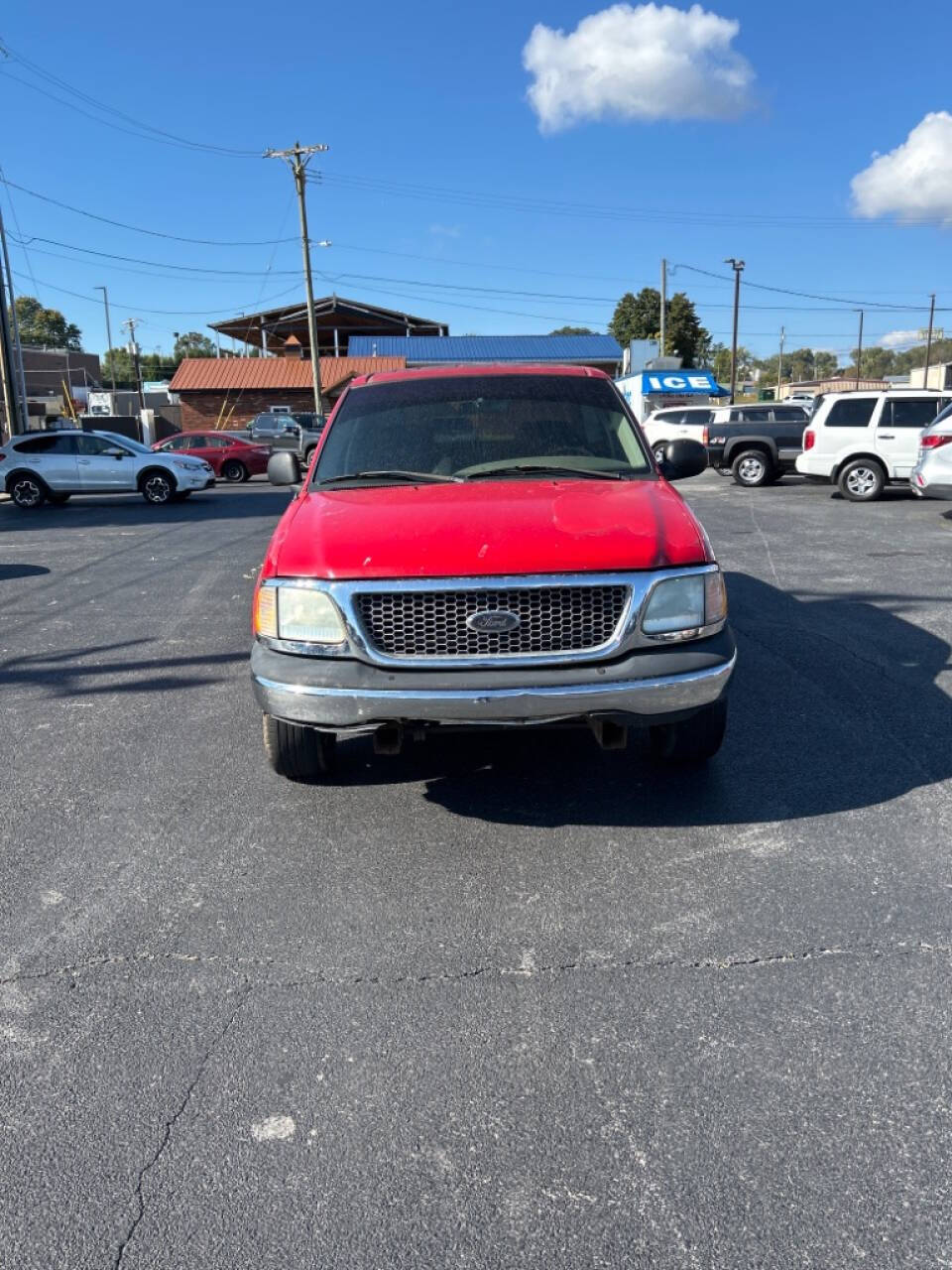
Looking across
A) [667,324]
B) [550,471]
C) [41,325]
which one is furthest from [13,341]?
[41,325]

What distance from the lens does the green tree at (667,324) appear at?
270ft

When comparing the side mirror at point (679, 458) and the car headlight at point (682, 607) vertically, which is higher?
the side mirror at point (679, 458)

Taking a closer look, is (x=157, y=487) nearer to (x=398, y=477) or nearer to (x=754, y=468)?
(x=754, y=468)

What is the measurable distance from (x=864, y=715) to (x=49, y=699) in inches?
189

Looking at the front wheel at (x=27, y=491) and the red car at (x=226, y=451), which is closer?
the front wheel at (x=27, y=491)

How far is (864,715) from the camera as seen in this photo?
534cm

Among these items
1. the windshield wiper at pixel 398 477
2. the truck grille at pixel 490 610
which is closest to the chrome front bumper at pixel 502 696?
the truck grille at pixel 490 610

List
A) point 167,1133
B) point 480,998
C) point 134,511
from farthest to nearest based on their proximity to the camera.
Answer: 1. point 134,511
2. point 480,998
3. point 167,1133

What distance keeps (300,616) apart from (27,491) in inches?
752

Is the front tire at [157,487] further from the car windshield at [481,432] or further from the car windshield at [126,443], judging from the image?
the car windshield at [481,432]

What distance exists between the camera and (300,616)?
3.79 metres

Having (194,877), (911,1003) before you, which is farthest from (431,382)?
(911,1003)

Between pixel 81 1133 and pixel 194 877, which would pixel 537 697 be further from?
pixel 81 1133

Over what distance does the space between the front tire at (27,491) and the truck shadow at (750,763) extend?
18.1 meters
